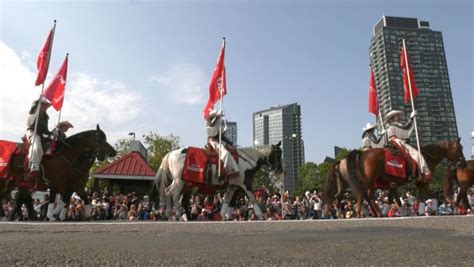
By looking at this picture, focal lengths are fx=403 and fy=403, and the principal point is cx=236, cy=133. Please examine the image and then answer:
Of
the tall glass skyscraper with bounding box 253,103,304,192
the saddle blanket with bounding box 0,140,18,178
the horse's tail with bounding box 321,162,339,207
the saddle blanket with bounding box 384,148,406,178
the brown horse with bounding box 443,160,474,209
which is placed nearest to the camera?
the saddle blanket with bounding box 0,140,18,178

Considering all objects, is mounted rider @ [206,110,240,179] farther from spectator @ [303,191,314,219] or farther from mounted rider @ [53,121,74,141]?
spectator @ [303,191,314,219]

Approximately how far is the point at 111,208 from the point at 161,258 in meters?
13.5

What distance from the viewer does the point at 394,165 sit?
1152 cm

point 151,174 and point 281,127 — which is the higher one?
point 281,127

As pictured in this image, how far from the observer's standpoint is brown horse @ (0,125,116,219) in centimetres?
1050

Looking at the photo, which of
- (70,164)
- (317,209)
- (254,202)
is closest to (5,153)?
(70,164)

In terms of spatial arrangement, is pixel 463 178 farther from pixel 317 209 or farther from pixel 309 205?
pixel 309 205

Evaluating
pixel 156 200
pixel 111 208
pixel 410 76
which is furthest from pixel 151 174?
pixel 410 76

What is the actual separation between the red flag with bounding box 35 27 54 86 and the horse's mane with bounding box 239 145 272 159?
653 centimetres

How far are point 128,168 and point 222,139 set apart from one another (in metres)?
12.8

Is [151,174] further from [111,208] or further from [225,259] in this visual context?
[225,259]

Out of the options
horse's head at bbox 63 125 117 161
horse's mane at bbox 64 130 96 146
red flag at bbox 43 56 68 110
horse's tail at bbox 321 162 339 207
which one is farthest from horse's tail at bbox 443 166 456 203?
red flag at bbox 43 56 68 110

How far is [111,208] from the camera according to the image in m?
16.4

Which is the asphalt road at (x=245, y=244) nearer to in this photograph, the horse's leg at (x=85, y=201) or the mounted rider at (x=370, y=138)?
the horse's leg at (x=85, y=201)
